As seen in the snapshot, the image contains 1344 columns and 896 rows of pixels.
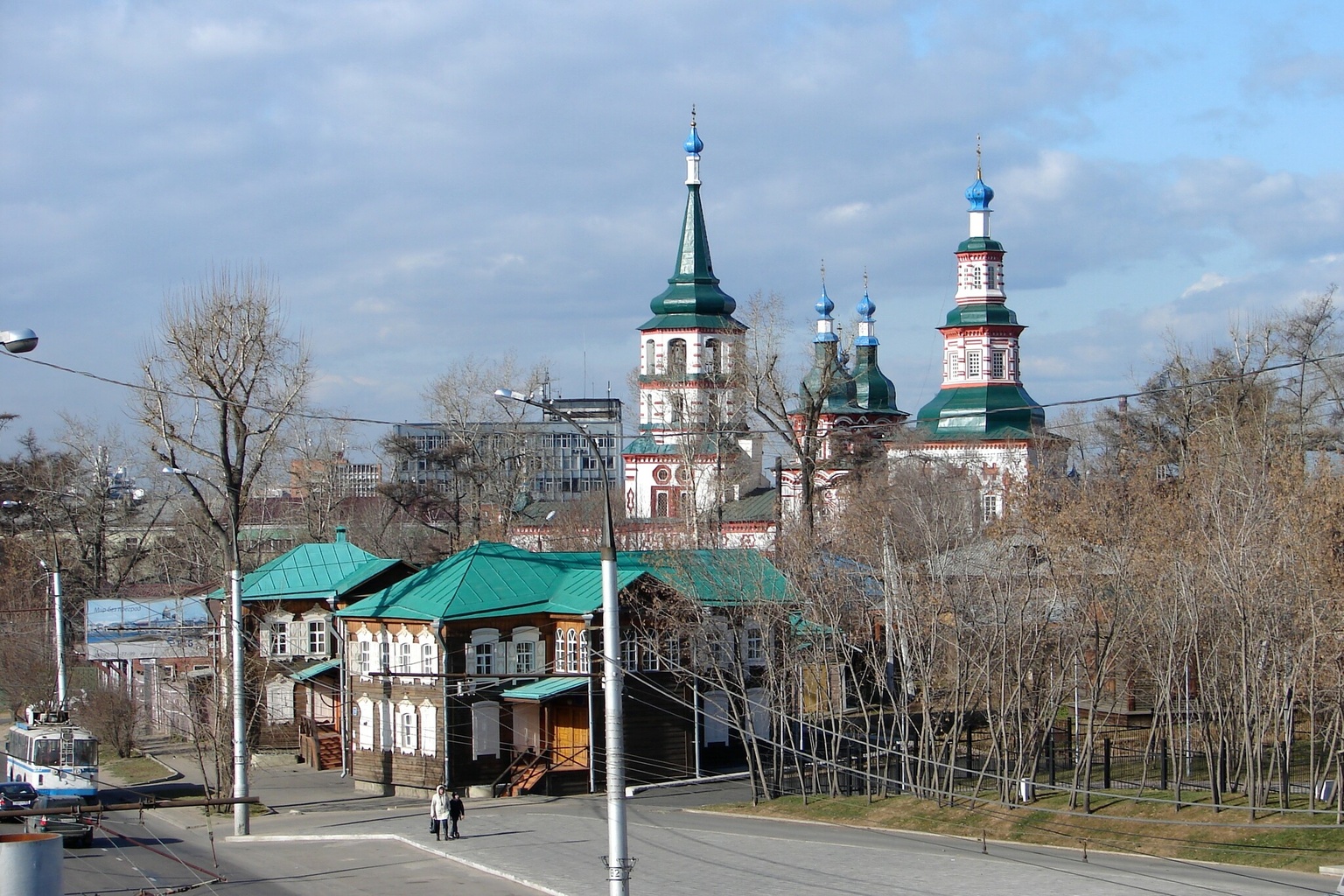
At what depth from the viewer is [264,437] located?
3934 centimetres

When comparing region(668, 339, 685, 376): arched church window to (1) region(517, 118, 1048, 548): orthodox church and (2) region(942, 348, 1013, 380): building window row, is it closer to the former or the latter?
(1) region(517, 118, 1048, 548): orthodox church

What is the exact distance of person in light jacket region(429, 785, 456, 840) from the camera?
93.2 ft

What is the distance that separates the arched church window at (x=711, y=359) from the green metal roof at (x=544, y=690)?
2107 cm

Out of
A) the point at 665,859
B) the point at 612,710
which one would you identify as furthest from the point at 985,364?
the point at 612,710

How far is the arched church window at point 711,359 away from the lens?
58.2 meters

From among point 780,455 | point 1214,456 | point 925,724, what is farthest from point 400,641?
point 1214,456

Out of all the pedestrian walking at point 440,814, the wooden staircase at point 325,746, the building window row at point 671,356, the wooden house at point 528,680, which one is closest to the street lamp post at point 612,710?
the pedestrian walking at point 440,814

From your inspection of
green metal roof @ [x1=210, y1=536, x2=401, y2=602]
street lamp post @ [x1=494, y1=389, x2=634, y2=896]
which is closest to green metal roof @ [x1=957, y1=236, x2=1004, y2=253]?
green metal roof @ [x1=210, y1=536, x2=401, y2=602]

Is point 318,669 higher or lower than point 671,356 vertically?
lower

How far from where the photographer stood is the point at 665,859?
84.8 ft

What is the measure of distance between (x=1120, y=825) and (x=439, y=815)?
1237 cm

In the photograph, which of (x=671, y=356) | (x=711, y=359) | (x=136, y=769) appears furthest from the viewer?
(x=671, y=356)

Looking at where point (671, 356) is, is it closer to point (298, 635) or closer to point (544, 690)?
point (298, 635)

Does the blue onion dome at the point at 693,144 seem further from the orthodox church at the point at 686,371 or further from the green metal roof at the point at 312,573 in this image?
the green metal roof at the point at 312,573
